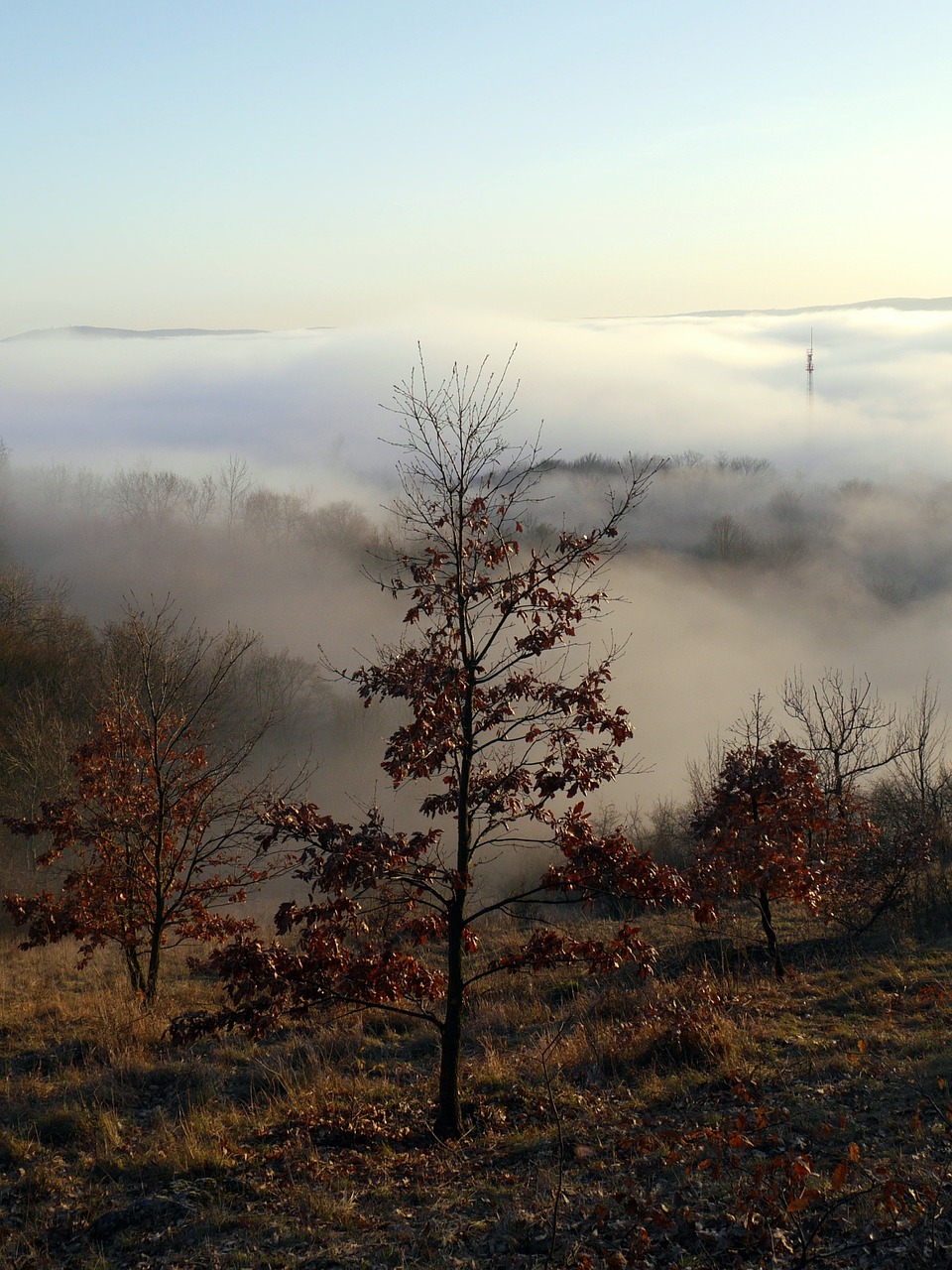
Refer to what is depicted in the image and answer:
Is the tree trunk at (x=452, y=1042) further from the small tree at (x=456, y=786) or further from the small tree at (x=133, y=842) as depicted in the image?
the small tree at (x=133, y=842)

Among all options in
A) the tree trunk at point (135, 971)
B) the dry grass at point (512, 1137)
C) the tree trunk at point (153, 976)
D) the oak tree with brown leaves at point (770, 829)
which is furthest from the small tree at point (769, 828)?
the tree trunk at point (135, 971)

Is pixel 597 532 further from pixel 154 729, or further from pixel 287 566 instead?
pixel 287 566

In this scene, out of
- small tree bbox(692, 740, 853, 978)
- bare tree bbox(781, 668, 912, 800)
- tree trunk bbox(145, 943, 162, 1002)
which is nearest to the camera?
small tree bbox(692, 740, 853, 978)

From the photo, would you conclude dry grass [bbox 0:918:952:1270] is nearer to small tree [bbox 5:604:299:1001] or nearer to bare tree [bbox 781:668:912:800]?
small tree [bbox 5:604:299:1001]

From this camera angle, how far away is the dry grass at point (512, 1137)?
5555 millimetres

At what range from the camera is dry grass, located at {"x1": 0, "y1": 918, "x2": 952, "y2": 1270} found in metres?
5.55

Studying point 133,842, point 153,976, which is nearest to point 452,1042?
point 153,976

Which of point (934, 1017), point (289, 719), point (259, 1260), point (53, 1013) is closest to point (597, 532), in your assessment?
point (259, 1260)

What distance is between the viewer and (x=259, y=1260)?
562 cm

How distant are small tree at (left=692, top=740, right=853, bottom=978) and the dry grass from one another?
1271mm

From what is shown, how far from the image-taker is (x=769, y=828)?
1172cm

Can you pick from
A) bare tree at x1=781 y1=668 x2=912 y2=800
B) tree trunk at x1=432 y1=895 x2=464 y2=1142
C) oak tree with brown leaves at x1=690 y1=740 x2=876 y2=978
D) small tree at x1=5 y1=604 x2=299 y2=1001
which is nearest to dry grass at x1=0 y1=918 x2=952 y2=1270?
tree trunk at x1=432 y1=895 x2=464 y2=1142

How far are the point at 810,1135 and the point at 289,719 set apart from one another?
55.8m

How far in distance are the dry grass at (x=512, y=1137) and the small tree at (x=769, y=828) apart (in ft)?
4.17
